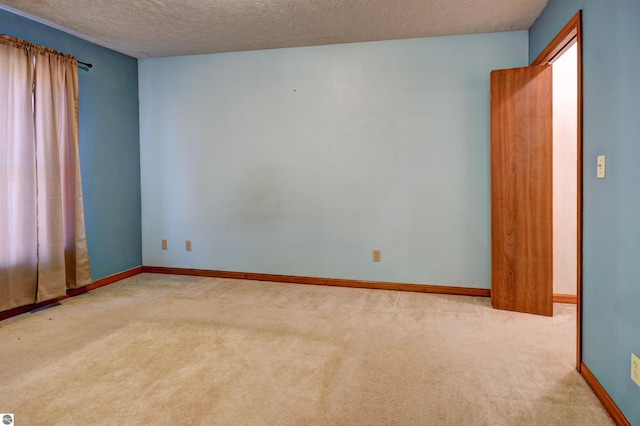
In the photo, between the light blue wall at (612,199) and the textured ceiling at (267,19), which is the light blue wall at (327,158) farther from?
the light blue wall at (612,199)

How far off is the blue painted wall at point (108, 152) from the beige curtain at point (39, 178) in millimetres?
225

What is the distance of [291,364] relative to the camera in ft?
7.30

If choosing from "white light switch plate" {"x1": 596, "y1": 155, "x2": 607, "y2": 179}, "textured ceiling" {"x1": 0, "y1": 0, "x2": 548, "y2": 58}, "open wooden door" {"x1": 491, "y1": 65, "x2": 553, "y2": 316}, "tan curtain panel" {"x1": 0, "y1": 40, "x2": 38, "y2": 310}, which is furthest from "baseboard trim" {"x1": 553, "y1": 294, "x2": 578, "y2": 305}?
"tan curtain panel" {"x1": 0, "y1": 40, "x2": 38, "y2": 310}

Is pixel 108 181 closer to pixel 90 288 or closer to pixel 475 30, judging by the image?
pixel 90 288

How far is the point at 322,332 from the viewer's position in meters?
2.71

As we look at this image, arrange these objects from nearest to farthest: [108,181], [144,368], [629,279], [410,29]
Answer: [629,279]
[144,368]
[410,29]
[108,181]

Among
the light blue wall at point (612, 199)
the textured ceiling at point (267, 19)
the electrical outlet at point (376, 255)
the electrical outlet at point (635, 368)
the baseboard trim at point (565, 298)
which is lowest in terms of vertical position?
the baseboard trim at point (565, 298)

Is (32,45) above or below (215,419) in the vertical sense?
above

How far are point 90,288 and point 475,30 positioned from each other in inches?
171

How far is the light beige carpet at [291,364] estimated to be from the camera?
1.76 metres

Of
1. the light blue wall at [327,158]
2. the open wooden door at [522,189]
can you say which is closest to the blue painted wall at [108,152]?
the light blue wall at [327,158]

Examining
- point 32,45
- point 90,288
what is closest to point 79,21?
point 32,45

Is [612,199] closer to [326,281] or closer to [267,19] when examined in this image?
[326,281]

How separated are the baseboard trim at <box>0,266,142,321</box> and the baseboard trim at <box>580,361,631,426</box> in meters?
3.94
